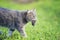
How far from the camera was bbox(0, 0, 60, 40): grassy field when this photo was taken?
4101 millimetres

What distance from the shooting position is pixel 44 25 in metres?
4.69

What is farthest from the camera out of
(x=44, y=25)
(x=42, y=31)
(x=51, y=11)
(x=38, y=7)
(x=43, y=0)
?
(x=43, y=0)

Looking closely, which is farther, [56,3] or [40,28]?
[56,3]

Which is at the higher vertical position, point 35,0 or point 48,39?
point 35,0

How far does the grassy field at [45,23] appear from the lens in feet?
13.5

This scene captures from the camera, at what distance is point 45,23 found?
4.86 m

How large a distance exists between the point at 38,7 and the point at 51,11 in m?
0.49

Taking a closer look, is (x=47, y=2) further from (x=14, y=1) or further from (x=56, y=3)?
(x=14, y=1)

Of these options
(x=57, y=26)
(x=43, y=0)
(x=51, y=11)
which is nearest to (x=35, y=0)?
(x=43, y=0)

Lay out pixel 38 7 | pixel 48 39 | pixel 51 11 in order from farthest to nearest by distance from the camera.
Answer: pixel 38 7
pixel 51 11
pixel 48 39

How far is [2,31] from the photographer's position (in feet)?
14.0

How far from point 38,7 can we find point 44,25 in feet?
5.16

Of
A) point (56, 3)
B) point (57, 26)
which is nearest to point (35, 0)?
point (56, 3)

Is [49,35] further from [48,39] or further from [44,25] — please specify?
[44,25]
